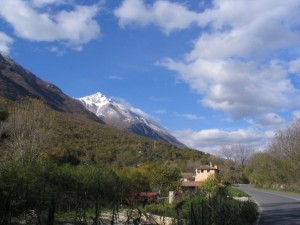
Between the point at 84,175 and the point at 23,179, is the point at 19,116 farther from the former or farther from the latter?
the point at 23,179

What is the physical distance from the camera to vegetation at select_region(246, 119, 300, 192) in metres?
62.8

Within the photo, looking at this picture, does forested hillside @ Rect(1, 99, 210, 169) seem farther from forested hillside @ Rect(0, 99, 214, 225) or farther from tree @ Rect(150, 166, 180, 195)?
tree @ Rect(150, 166, 180, 195)

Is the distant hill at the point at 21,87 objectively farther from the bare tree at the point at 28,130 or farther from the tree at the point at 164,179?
the tree at the point at 164,179

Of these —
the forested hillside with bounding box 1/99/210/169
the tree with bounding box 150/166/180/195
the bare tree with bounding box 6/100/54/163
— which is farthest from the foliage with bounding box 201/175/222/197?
the bare tree with bounding box 6/100/54/163

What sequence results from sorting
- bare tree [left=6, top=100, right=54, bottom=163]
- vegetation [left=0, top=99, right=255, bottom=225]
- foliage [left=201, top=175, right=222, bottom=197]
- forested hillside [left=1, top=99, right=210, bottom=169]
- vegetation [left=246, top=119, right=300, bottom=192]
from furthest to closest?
vegetation [left=246, top=119, right=300, bottom=192] < forested hillside [left=1, top=99, right=210, bottom=169] < bare tree [left=6, top=100, right=54, bottom=163] < foliage [left=201, top=175, right=222, bottom=197] < vegetation [left=0, top=99, right=255, bottom=225]

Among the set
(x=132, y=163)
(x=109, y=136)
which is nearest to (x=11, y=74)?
(x=109, y=136)

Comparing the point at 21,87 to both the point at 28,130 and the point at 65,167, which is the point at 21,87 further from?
the point at 65,167

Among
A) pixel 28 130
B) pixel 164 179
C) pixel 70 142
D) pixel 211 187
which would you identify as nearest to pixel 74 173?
pixel 211 187

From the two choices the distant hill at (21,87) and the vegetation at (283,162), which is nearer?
the vegetation at (283,162)

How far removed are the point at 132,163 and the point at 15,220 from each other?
176 feet

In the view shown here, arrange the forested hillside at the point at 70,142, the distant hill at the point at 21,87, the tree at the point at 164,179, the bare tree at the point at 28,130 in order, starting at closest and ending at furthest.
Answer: the bare tree at the point at 28,130 → the forested hillside at the point at 70,142 → the tree at the point at 164,179 → the distant hill at the point at 21,87

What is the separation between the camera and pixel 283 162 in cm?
6594

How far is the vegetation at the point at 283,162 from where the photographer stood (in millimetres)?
62763

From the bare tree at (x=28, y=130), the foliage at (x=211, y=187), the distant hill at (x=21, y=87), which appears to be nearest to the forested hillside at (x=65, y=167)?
the bare tree at (x=28, y=130)
